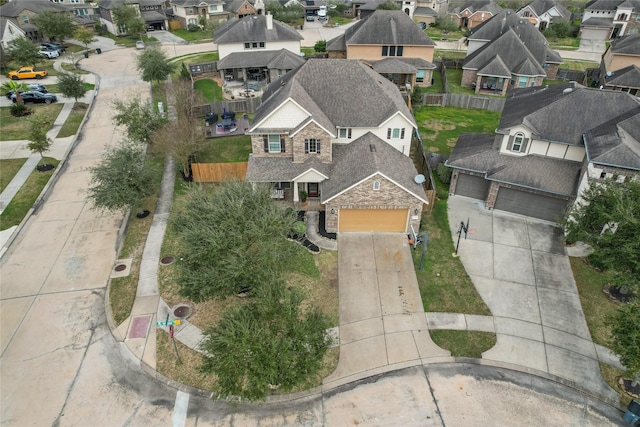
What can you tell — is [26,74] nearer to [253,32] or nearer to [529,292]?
[253,32]

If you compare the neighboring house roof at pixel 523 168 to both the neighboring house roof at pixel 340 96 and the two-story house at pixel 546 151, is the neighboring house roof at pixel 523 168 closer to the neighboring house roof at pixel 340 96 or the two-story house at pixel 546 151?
the two-story house at pixel 546 151

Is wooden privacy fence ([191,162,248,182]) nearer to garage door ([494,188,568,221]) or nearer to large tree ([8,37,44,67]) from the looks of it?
garage door ([494,188,568,221])

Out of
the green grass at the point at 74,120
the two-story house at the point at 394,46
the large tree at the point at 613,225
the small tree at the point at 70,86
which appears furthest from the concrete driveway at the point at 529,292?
the small tree at the point at 70,86

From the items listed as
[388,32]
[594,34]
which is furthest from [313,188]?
[594,34]

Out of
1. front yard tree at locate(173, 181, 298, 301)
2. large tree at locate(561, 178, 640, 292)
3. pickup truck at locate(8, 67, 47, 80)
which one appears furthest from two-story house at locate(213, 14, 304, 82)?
large tree at locate(561, 178, 640, 292)

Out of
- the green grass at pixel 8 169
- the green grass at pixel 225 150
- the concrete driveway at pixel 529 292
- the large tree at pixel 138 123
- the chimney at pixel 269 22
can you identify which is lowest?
the concrete driveway at pixel 529 292

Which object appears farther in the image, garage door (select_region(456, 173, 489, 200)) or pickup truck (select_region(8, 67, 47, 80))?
pickup truck (select_region(8, 67, 47, 80))
